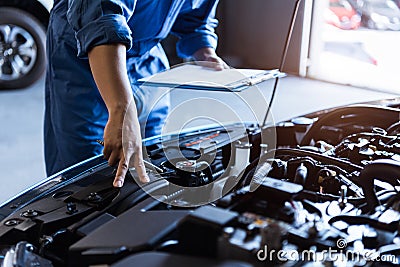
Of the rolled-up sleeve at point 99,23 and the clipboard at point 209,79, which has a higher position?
the rolled-up sleeve at point 99,23

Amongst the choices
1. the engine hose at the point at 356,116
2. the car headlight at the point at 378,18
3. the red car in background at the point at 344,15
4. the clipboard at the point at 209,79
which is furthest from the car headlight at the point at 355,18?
the clipboard at the point at 209,79

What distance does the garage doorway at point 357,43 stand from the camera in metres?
4.29

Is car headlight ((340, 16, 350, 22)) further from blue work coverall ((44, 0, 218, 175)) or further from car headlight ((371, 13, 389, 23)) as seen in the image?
blue work coverall ((44, 0, 218, 175))

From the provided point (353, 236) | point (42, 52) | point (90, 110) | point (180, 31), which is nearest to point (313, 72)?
point (42, 52)

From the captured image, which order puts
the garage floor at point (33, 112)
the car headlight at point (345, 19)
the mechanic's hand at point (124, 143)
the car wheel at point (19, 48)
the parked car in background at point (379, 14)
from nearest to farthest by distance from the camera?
the mechanic's hand at point (124, 143), the garage floor at point (33, 112), the car wheel at point (19, 48), the parked car in background at point (379, 14), the car headlight at point (345, 19)

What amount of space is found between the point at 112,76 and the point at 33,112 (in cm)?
273

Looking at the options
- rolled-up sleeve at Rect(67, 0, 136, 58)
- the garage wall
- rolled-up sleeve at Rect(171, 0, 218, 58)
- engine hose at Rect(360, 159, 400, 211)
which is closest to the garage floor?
the garage wall

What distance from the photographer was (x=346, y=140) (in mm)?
1170

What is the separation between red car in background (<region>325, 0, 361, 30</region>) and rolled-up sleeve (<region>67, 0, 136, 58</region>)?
4.16 meters

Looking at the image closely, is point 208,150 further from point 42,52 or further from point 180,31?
point 42,52

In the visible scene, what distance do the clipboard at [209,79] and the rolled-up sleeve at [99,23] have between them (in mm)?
109

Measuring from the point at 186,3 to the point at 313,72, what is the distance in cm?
332

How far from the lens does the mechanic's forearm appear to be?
983mm

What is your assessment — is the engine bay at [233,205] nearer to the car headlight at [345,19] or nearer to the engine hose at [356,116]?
the engine hose at [356,116]
